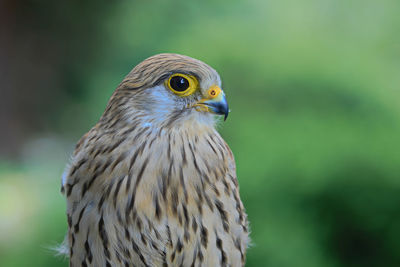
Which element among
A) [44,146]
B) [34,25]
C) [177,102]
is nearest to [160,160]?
[177,102]

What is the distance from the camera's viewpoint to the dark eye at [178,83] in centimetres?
142

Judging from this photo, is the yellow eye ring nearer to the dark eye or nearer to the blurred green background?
the dark eye

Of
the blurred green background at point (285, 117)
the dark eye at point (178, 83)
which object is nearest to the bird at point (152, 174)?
the dark eye at point (178, 83)

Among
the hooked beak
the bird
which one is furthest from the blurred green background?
the hooked beak

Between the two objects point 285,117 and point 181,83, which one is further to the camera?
point 285,117

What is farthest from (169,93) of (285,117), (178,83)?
(285,117)

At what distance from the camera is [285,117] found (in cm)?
287

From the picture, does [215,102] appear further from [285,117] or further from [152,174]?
[285,117]

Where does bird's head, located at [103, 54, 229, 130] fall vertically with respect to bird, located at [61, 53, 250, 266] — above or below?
above

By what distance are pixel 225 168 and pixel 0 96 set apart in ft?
11.8

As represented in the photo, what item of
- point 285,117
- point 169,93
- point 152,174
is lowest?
point 152,174

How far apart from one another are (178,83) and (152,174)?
284 millimetres

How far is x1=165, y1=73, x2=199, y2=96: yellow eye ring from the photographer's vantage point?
1412mm

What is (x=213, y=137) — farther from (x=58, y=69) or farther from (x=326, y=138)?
(x=58, y=69)
